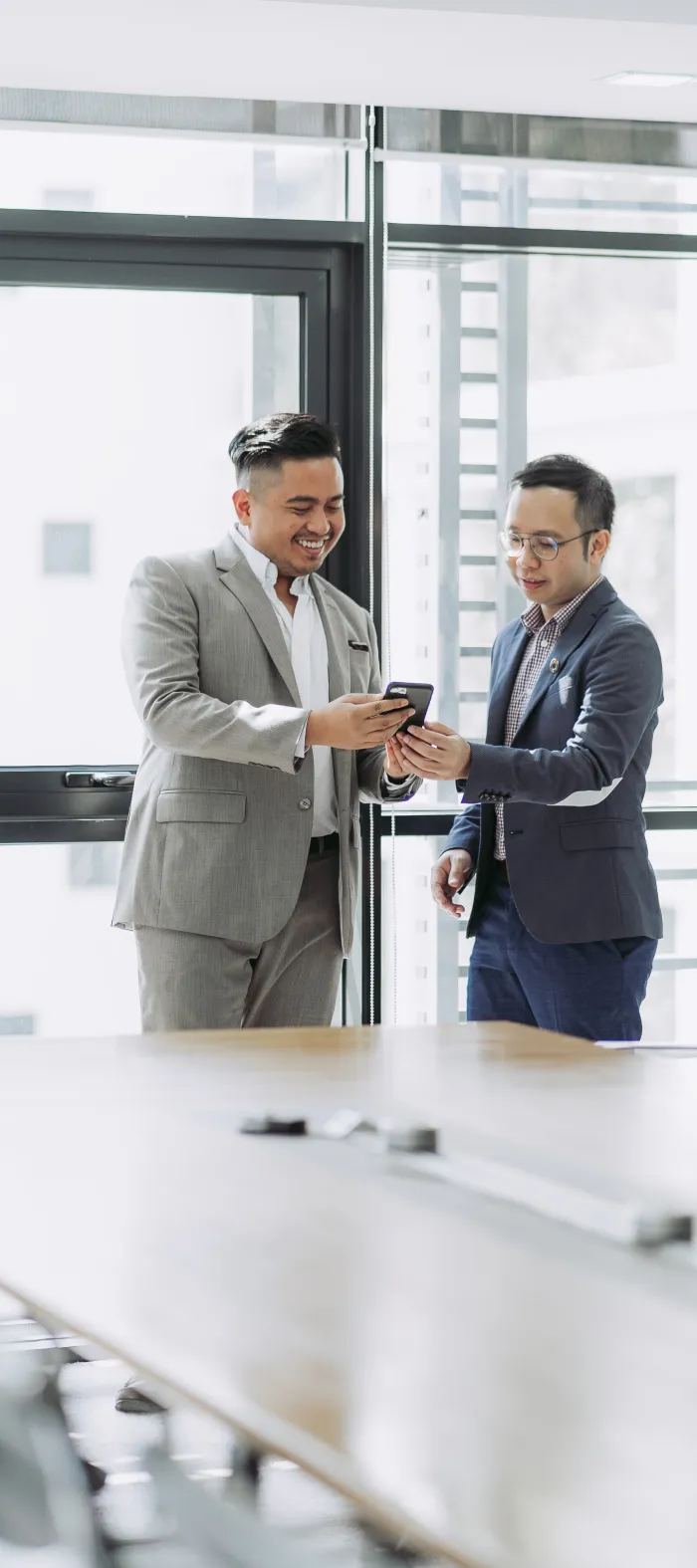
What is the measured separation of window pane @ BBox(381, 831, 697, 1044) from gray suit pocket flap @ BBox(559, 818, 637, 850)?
848 millimetres

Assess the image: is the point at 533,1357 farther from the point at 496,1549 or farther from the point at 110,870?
the point at 110,870

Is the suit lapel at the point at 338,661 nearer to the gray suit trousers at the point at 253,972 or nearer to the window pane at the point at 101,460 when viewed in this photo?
the gray suit trousers at the point at 253,972

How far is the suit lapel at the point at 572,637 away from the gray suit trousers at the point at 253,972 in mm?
494

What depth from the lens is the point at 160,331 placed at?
376cm

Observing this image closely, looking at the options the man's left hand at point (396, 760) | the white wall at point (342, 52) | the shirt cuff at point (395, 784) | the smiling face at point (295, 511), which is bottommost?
the shirt cuff at point (395, 784)

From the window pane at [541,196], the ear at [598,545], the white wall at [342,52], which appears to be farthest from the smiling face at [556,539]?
the window pane at [541,196]

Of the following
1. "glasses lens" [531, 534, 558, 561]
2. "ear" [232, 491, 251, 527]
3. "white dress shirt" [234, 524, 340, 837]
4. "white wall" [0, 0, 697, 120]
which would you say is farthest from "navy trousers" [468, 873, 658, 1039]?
"white wall" [0, 0, 697, 120]

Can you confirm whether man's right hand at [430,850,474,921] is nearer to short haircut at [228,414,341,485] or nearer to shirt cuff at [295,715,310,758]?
shirt cuff at [295,715,310,758]

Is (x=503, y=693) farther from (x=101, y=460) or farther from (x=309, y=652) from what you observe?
(x=101, y=460)

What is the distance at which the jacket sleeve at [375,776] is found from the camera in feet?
10.1

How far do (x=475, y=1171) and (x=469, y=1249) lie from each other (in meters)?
0.20

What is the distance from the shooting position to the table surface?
0.84 m

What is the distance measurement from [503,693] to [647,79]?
55.0 inches

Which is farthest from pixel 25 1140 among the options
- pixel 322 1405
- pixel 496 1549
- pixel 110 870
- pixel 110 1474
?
pixel 110 870
